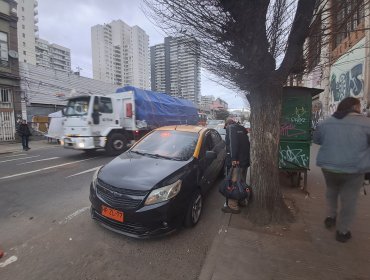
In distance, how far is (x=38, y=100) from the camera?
21.4 meters

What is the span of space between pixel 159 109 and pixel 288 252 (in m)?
10.5

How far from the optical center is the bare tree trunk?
400 centimetres

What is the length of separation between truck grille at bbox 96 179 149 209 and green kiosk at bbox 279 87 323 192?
3.81 metres

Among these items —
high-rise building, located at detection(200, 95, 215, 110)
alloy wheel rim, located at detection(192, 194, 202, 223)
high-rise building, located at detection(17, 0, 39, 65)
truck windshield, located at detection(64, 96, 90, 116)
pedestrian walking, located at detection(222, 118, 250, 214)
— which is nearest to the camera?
alloy wheel rim, located at detection(192, 194, 202, 223)

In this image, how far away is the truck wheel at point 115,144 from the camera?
1079 cm

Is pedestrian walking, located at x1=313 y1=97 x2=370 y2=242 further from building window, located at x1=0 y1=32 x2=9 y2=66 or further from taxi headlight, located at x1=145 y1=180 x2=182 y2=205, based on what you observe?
building window, located at x1=0 y1=32 x2=9 y2=66

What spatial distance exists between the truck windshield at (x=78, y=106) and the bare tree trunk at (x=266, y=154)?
25.2 feet

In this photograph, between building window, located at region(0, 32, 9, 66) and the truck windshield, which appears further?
building window, located at region(0, 32, 9, 66)

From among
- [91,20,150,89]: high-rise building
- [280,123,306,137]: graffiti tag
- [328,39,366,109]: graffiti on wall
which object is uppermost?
[91,20,150,89]: high-rise building

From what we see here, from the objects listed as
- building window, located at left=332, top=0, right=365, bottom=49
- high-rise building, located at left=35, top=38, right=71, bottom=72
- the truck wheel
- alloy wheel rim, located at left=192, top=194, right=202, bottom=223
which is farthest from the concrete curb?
high-rise building, located at left=35, top=38, right=71, bottom=72

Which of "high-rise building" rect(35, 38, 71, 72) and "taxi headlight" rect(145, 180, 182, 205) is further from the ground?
"high-rise building" rect(35, 38, 71, 72)

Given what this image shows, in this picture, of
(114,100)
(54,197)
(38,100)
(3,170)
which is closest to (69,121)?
(114,100)

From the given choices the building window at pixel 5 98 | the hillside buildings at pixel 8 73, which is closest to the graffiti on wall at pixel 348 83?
the hillside buildings at pixel 8 73

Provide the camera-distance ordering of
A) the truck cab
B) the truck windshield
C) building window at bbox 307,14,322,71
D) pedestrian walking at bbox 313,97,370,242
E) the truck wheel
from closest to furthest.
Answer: pedestrian walking at bbox 313,97,370,242 → building window at bbox 307,14,322,71 → the truck cab → the truck windshield → the truck wheel
